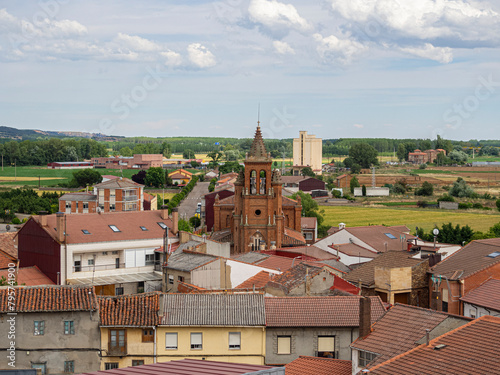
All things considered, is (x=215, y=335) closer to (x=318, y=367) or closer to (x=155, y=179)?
(x=318, y=367)

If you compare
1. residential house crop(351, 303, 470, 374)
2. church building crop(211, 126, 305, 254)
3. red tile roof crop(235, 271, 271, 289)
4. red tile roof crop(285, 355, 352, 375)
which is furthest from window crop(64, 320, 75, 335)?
church building crop(211, 126, 305, 254)

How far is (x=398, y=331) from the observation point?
23.0m

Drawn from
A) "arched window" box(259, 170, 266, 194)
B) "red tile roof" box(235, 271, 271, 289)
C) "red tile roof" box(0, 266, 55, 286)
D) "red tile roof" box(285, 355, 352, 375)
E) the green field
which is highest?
"arched window" box(259, 170, 266, 194)

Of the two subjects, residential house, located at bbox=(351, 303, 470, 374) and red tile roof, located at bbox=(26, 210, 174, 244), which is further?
red tile roof, located at bbox=(26, 210, 174, 244)

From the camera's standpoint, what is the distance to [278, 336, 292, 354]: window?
26906 mm

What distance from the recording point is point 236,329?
2695cm

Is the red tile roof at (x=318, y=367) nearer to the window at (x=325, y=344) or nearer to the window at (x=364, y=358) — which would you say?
the window at (x=364, y=358)

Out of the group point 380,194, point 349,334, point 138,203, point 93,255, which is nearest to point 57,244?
point 93,255

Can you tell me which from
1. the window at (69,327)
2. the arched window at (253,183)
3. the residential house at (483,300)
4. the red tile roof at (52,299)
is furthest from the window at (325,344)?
the arched window at (253,183)

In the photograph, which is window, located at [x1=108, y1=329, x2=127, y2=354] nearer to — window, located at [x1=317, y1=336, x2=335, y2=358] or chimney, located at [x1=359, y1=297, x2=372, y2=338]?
window, located at [x1=317, y1=336, x2=335, y2=358]

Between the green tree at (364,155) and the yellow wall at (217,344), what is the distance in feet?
557

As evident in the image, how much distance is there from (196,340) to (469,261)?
14640 millimetres

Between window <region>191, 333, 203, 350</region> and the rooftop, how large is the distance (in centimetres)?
46

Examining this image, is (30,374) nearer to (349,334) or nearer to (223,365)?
(223,365)
